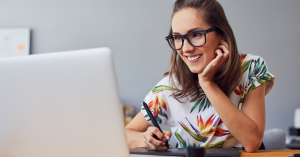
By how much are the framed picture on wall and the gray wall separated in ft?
0.29

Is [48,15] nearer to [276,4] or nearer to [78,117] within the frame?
[276,4]

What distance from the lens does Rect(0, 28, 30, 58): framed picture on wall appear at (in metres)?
3.39

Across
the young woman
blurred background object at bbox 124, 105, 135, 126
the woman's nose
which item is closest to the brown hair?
the young woman

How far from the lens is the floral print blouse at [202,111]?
938 millimetres

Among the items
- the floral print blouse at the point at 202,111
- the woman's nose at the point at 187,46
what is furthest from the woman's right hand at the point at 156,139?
the woman's nose at the point at 187,46

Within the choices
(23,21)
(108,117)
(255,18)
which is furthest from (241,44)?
(108,117)

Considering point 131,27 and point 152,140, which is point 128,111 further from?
point 152,140

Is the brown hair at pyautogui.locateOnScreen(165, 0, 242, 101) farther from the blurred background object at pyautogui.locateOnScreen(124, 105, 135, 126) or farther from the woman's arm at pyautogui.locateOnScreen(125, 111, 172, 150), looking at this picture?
the blurred background object at pyautogui.locateOnScreen(124, 105, 135, 126)

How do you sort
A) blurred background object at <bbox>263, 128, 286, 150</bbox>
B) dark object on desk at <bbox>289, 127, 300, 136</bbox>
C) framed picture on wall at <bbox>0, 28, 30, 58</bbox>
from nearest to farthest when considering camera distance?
blurred background object at <bbox>263, 128, 286, 150</bbox> → dark object on desk at <bbox>289, 127, 300, 136</bbox> → framed picture on wall at <bbox>0, 28, 30, 58</bbox>

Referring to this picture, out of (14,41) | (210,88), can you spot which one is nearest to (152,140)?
(210,88)

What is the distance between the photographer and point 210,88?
881mm

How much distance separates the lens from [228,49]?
95 cm

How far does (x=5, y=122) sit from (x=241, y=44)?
3.29 m

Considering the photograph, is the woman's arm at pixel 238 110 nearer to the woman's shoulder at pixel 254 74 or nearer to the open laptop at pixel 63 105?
the woman's shoulder at pixel 254 74
